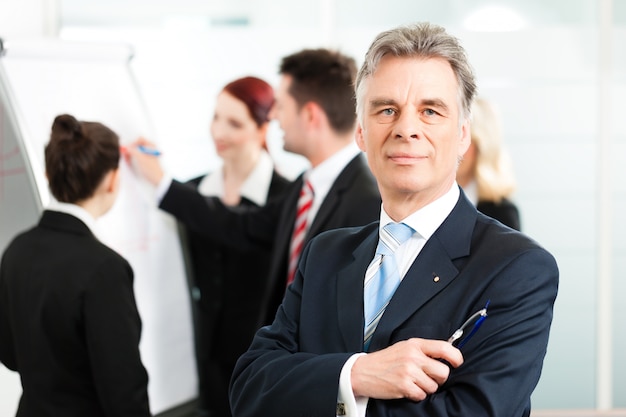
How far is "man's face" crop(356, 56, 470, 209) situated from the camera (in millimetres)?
1627

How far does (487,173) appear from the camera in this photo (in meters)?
3.84

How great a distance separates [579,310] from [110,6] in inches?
117

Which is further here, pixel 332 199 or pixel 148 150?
pixel 148 150

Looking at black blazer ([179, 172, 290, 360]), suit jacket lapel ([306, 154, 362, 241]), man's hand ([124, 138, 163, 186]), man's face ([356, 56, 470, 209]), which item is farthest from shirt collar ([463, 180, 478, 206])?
man's face ([356, 56, 470, 209])

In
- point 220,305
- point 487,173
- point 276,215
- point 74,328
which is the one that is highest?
point 487,173

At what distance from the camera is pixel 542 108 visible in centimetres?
479

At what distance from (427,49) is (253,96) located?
2485 mm

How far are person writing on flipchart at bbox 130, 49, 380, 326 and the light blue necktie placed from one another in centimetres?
118

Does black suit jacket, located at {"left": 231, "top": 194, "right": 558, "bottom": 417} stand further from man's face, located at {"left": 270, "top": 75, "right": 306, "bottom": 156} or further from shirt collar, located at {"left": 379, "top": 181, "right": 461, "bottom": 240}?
man's face, located at {"left": 270, "top": 75, "right": 306, "bottom": 156}

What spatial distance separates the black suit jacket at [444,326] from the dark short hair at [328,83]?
153cm

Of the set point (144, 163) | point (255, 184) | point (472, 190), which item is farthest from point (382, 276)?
point (255, 184)

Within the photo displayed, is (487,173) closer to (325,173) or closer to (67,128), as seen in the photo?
(325,173)

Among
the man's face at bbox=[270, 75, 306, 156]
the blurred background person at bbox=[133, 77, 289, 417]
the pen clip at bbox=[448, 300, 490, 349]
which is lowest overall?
the blurred background person at bbox=[133, 77, 289, 417]

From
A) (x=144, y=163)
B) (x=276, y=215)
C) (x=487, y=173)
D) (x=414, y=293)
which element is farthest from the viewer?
(x=487, y=173)
